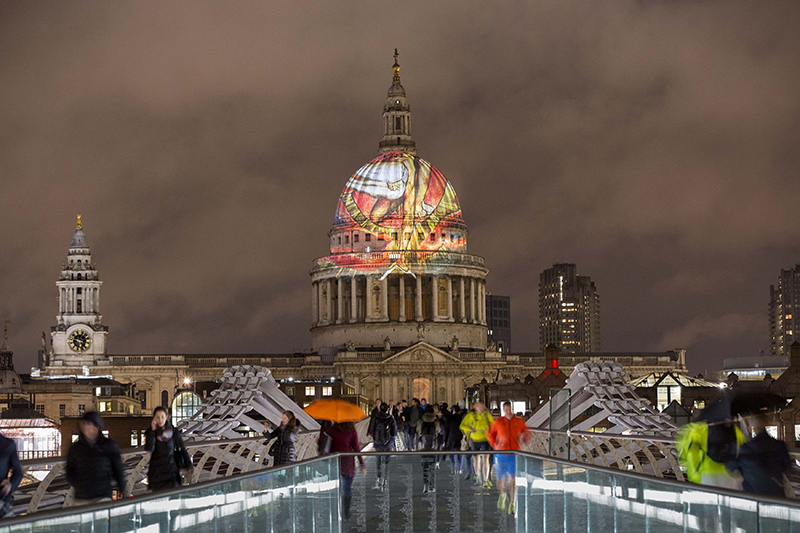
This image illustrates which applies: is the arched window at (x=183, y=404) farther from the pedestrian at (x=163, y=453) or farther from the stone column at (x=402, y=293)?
the pedestrian at (x=163, y=453)

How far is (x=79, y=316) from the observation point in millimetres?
191125

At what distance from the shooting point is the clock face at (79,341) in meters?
189

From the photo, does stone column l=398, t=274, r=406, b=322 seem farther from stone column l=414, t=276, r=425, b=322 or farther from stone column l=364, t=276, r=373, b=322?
stone column l=364, t=276, r=373, b=322

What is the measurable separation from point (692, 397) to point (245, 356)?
86924 millimetres

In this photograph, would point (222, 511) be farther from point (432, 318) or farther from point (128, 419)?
point (432, 318)

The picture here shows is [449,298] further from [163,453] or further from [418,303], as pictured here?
[163,453]

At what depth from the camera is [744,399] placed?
657 inches

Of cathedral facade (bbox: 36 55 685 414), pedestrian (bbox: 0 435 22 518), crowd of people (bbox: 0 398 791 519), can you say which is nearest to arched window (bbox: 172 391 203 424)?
cathedral facade (bbox: 36 55 685 414)

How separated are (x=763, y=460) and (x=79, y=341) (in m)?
180

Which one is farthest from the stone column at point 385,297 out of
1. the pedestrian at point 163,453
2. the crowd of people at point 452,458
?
the pedestrian at point 163,453

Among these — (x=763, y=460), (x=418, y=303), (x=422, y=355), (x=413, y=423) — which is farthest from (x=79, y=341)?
(x=763, y=460)

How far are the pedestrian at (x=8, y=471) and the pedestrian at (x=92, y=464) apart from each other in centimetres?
95

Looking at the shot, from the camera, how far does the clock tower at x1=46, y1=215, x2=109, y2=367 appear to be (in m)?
189

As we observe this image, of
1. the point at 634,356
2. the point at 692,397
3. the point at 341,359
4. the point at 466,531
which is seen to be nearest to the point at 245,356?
the point at 341,359
